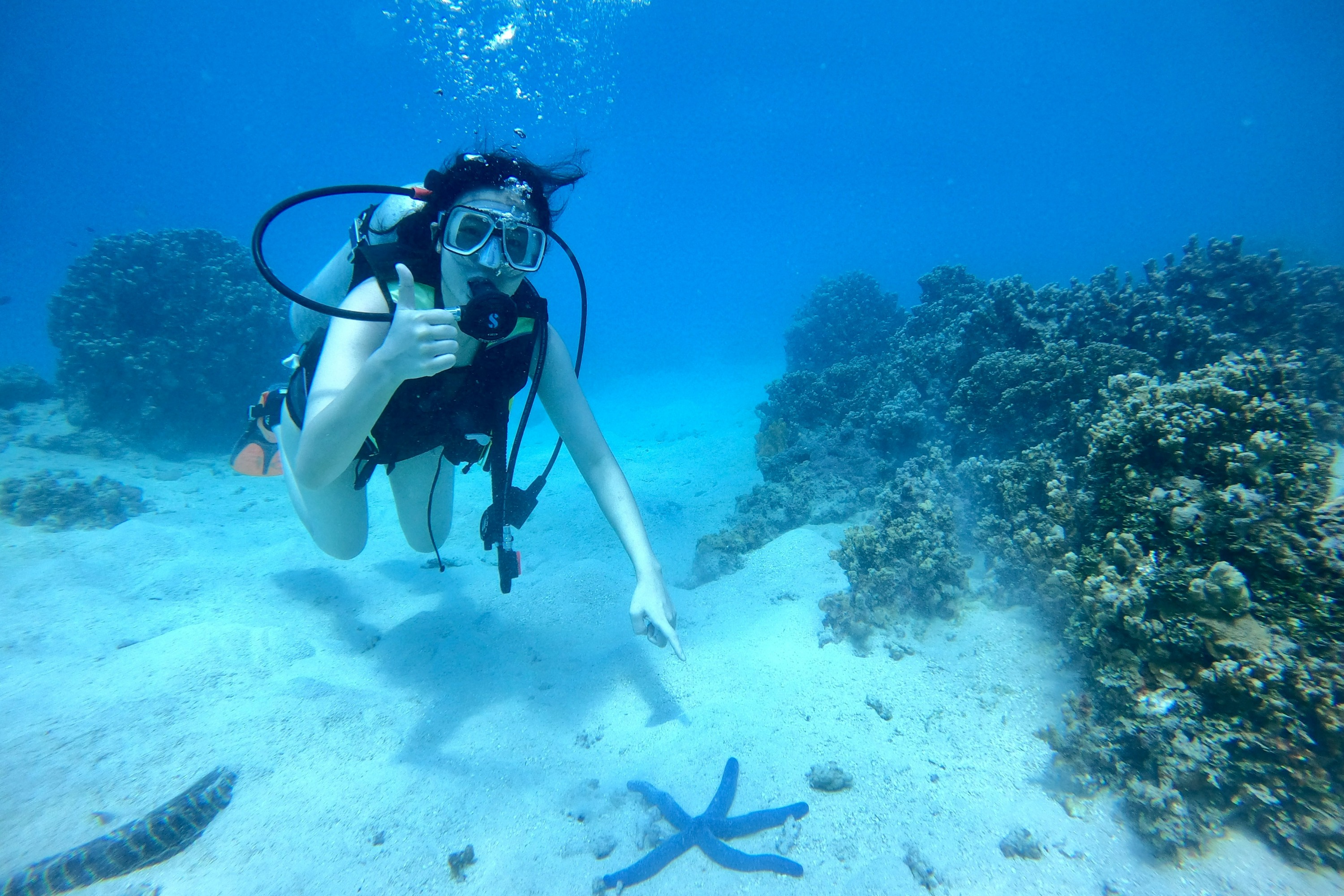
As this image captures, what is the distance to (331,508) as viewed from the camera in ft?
14.5

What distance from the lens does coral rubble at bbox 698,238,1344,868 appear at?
232 cm

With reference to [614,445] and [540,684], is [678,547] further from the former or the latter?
[614,445]

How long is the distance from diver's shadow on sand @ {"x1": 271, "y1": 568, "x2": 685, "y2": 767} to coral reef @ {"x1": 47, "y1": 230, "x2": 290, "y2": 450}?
9.87 meters

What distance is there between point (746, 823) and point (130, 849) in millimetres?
3365

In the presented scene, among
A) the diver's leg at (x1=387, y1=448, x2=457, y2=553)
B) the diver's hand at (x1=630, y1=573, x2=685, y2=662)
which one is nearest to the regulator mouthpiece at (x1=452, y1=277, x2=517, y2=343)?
the diver's hand at (x1=630, y1=573, x2=685, y2=662)

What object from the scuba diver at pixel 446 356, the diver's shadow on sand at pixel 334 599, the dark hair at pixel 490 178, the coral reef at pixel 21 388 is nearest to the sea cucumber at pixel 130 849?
the diver's shadow on sand at pixel 334 599

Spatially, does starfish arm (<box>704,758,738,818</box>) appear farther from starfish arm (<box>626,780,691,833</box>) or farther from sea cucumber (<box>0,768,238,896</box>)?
sea cucumber (<box>0,768,238,896</box>)

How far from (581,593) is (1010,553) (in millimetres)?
4101

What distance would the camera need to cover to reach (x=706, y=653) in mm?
4586

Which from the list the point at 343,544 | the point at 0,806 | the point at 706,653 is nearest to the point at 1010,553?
the point at 706,653

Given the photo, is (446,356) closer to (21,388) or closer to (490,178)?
(490,178)

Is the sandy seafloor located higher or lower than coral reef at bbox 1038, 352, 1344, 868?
lower

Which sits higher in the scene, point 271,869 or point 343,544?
point 343,544

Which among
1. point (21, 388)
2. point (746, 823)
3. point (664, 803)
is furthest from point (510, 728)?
point (21, 388)
